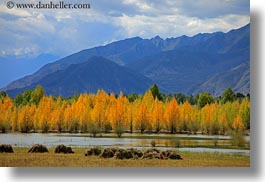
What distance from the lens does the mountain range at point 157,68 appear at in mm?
7512

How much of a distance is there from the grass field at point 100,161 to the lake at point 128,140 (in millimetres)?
75

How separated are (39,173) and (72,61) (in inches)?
51.5

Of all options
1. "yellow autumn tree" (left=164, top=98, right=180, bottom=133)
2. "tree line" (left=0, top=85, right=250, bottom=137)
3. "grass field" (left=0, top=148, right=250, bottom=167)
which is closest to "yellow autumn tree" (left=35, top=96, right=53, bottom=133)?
"tree line" (left=0, top=85, right=250, bottom=137)

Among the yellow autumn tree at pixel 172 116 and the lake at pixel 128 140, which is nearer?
the lake at pixel 128 140

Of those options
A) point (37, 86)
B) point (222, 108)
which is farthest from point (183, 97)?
point (37, 86)

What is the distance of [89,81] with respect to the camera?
7582 mm

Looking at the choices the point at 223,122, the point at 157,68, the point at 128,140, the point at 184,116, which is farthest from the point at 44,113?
the point at 223,122

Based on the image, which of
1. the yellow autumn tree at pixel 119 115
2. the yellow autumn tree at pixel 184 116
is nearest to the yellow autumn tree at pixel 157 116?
the yellow autumn tree at pixel 184 116

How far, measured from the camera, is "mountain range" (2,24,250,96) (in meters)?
7.51

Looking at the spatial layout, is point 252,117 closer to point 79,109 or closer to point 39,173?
point 79,109

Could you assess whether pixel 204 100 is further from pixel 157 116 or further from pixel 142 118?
pixel 142 118

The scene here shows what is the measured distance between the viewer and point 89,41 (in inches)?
301

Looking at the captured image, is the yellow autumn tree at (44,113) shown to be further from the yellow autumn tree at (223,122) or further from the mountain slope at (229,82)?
the yellow autumn tree at (223,122)

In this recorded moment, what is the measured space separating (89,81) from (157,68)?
0.82 meters
